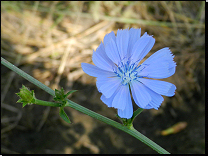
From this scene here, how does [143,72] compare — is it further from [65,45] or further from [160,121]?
[65,45]

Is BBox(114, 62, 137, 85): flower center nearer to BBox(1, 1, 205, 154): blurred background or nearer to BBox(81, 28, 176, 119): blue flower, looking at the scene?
BBox(81, 28, 176, 119): blue flower

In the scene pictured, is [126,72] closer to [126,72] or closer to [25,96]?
[126,72]

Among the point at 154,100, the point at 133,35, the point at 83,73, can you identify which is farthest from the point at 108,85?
the point at 83,73

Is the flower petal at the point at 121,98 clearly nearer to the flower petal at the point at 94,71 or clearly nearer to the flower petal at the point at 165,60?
the flower petal at the point at 94,71

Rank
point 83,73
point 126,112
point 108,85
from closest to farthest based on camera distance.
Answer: point 126,112 < point 108,85 < point 83,73

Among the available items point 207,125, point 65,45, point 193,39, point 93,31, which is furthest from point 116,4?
point 207,125

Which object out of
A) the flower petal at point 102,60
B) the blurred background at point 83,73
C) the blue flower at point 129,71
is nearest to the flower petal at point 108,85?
the blue flower at point 129,71

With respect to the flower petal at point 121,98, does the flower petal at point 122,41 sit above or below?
above

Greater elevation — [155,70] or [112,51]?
[112,51]

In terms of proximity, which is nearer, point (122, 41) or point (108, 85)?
point (108, 85)
